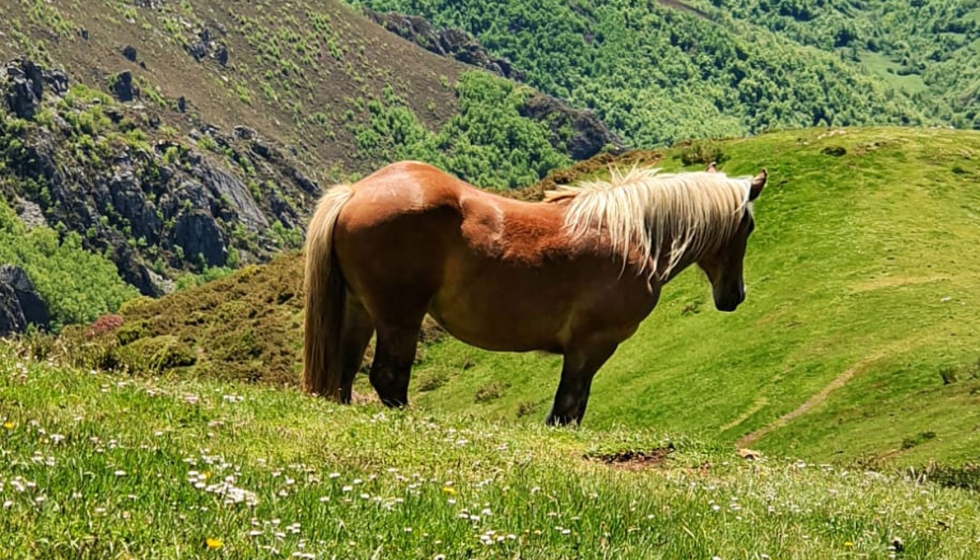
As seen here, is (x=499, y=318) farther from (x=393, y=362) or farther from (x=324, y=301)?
(x=324, y=301)

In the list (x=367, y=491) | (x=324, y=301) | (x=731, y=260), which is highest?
(x=367, y=491)

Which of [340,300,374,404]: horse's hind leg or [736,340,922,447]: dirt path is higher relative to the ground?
[340,300,374,404]: horse's hind leg

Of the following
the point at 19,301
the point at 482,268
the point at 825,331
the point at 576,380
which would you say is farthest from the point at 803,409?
the point at 19,301

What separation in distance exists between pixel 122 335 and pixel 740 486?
102 ft

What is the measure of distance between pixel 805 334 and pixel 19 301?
179 meters

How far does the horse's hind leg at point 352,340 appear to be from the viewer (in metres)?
12.0

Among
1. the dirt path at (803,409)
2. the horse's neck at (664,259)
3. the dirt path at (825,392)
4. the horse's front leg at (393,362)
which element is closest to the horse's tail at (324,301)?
the horse's front leg at (393,362)

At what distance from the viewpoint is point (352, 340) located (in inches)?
480

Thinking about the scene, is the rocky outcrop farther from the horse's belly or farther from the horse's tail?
the horse's belly

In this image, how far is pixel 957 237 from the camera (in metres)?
28.9

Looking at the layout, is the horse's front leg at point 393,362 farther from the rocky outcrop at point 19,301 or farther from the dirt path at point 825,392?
the rocky outcrop at point 19,301

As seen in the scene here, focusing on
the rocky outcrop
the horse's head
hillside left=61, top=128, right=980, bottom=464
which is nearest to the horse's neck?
the horse's head

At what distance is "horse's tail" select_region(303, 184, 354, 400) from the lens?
11.7 metres

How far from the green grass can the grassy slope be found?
1028 centimetres
